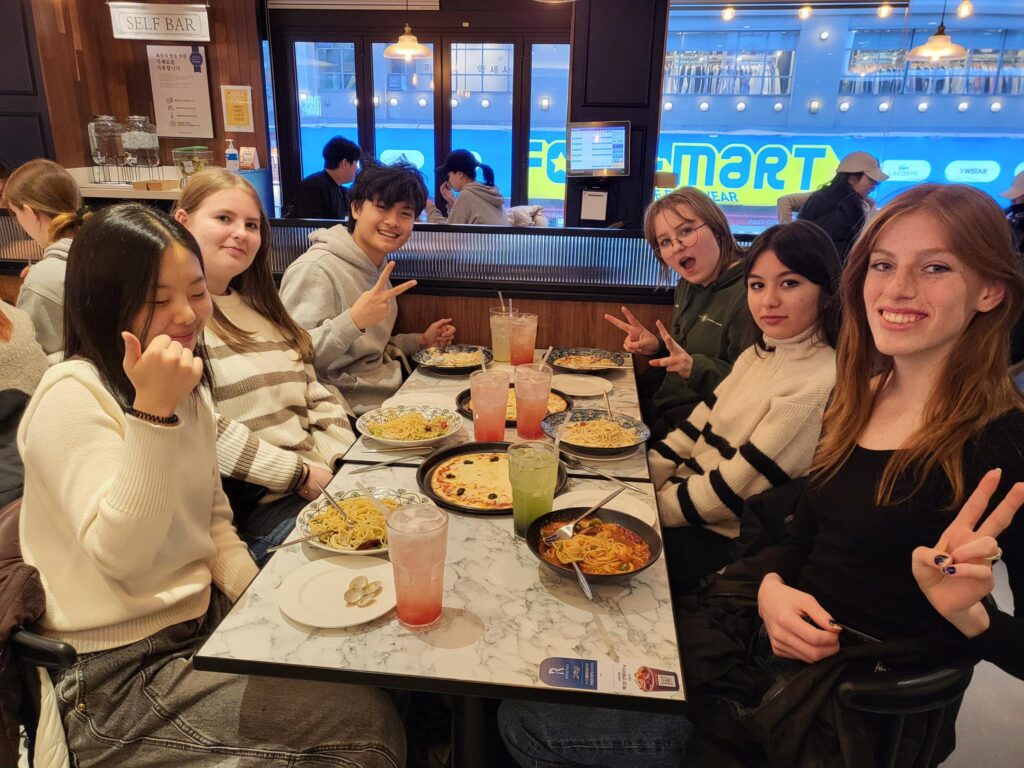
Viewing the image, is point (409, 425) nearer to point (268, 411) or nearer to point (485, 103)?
point (268, 411)

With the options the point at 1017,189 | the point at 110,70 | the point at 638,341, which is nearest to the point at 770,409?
the point at 638,341

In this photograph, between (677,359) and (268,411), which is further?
(677,359)

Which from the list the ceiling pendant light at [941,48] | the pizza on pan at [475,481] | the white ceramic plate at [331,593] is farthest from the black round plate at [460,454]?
the ceiling pendant light at [941,48]

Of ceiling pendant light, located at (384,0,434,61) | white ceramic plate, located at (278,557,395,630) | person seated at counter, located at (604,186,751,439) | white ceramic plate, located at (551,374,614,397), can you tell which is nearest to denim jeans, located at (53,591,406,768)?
white ceramic plate, located at (278,557,395,630)

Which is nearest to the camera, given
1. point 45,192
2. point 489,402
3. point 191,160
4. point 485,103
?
point 489,402

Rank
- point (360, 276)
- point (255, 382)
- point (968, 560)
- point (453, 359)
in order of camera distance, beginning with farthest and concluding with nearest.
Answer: point (360, 276), point (453, 359), point (255, 382), point (968, 560)

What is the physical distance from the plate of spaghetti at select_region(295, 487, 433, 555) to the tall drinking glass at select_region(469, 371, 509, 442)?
340mm

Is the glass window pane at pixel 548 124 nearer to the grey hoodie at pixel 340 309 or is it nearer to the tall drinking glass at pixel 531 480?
the grey hoodie at pixel 340 309

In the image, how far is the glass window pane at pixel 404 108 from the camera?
6.34 metres

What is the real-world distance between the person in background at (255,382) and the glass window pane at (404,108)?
175 inches

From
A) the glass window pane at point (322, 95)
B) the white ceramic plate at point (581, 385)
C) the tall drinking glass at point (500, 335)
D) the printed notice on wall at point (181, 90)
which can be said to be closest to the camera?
the white ceramic plate at point (581, 385)

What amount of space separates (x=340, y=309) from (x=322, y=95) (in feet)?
15.7

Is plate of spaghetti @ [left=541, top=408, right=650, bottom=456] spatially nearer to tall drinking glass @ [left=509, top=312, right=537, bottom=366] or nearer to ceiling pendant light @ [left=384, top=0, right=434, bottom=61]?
tall drinking glass @ [left=509, top=312, right=537, bottom=366]

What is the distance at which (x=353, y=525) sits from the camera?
131 centimetres
